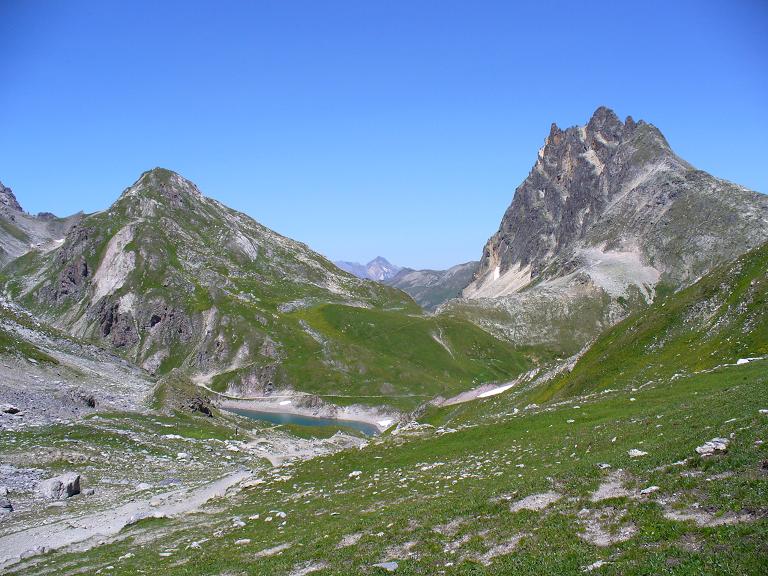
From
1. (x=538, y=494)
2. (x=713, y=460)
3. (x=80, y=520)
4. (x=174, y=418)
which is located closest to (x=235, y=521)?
(x=80, y=520)

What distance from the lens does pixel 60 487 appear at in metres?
48.1

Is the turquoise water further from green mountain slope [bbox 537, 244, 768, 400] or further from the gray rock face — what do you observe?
the gray rock face

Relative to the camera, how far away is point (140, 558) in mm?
29766

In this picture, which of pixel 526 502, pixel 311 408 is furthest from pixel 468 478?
pixel 311 408

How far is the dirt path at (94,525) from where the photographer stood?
34719mm

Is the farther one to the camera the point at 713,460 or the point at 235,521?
the point at 235,521

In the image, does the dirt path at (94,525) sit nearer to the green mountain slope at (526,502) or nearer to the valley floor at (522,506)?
the valley floor at (522,506)

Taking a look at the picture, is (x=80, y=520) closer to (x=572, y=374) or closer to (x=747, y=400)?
(x=747, y=400)

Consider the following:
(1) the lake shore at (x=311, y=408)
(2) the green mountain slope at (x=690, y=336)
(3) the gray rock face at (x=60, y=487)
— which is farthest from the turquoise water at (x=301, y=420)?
(3) the gray rock face at (x=60, y=487)

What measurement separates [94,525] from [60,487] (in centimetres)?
1099

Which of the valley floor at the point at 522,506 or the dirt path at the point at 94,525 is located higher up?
the valley floor at the point at 522,506

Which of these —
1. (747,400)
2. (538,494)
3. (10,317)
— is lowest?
(538,494)

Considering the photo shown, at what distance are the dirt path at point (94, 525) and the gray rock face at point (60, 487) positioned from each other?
20.9 ft

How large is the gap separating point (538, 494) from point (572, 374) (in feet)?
176
